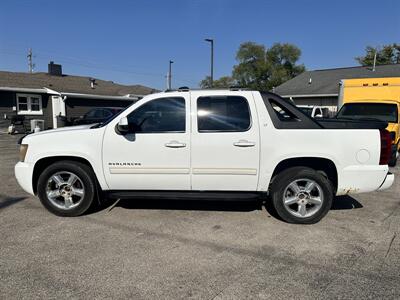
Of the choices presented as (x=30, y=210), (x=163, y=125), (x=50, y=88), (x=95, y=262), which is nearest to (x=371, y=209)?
(x=163, y=125)

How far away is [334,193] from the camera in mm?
4645

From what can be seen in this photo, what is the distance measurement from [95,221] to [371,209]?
14.2 feet

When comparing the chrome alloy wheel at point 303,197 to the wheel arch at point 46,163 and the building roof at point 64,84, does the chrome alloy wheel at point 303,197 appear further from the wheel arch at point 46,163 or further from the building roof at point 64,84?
the building roof at point 64,84

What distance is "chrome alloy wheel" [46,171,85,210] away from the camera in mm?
4742

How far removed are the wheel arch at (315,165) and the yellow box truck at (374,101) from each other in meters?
5.11

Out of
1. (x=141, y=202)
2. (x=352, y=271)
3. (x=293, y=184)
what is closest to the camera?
(x=352, y=271)

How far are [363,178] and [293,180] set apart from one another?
920 mm

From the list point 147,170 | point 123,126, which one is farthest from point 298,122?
point 123,126

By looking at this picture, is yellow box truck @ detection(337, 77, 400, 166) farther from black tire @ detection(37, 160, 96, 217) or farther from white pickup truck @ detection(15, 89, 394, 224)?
black tire @ detection(37, 160, 96, 217)

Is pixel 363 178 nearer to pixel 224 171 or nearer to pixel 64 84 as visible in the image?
pixel 224 171

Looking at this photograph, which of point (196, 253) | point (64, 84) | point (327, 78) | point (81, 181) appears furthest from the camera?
point (327, 78)

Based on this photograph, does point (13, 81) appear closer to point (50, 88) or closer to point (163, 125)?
point (50, 88)

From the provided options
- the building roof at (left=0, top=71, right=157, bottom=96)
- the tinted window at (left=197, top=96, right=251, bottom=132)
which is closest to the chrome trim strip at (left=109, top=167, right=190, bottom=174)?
the tinted window at (left=197, top=96, right=251, bottom=132)

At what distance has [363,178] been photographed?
14.4 ft
